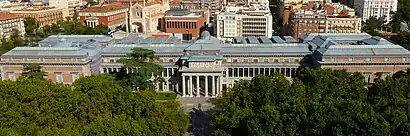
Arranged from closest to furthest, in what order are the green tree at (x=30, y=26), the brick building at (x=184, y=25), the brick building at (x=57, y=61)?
the brick building at (x=57, y=61)
the green tree at (x=30, y=26)
the brick building at (x=184, y=25)

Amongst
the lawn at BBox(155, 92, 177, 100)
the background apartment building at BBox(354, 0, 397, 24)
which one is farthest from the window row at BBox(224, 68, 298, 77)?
the background apartment building at BBox(354, 0, 397, 24)

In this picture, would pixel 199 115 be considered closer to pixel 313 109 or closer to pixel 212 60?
pixel 212 60

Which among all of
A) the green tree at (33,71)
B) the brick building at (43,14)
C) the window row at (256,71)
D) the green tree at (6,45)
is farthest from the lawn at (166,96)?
the brick building at (43,14)

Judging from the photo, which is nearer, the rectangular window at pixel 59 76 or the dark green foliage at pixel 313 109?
the dark green foliage at pixel 313 109

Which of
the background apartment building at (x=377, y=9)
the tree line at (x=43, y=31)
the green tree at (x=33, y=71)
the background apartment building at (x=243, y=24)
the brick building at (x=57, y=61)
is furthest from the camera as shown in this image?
the background apartment building at (x=377, y=9)

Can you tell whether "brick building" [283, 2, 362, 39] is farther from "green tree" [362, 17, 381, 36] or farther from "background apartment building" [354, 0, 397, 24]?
"background apartment building" [354, 0, 397, 24]

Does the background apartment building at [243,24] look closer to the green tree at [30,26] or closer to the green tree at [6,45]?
the green tree at [6,45]

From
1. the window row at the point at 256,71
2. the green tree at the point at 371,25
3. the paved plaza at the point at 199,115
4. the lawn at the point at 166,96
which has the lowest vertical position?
the paved plaza at the point at 199,115
